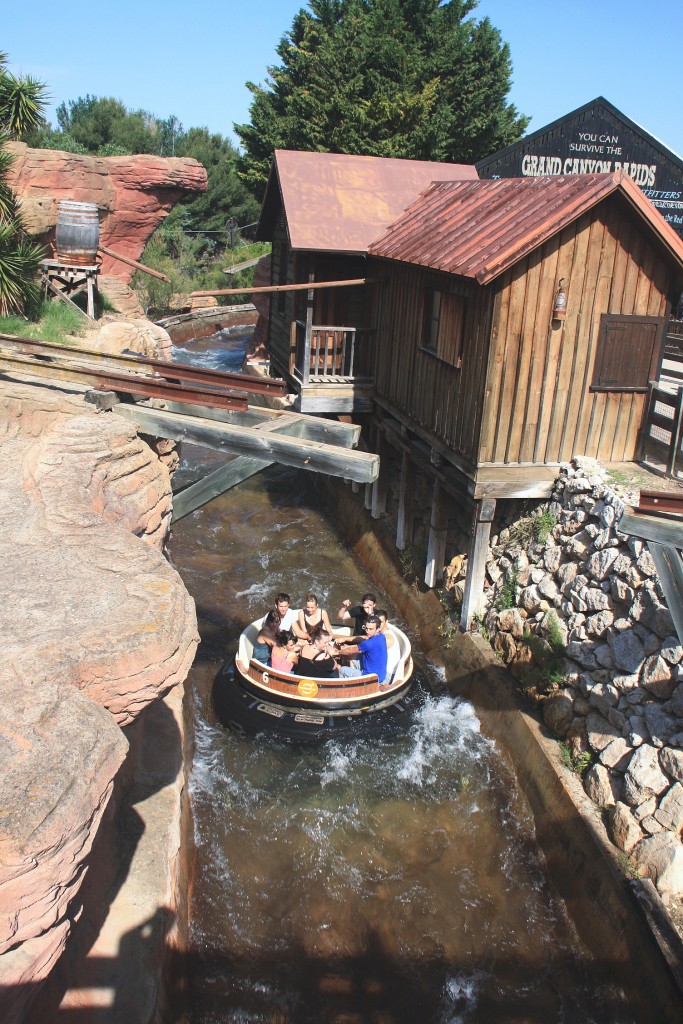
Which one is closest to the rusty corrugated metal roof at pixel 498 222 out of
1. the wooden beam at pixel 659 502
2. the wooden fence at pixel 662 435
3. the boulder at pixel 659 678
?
the wooden fence at pixel 662 435

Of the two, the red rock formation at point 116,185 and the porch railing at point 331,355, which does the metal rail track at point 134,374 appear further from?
the red rock formation at point 116,185

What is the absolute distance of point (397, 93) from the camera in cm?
2569

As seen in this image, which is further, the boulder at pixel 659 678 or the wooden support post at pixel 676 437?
the wooden support post at pixel 676 437

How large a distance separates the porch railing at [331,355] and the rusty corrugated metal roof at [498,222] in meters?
1.55

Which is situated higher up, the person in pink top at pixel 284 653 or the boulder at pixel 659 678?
the boulder at pixel 659 678

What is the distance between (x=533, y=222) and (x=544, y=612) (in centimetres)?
418

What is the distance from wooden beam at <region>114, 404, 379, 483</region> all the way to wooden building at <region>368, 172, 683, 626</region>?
240 cm

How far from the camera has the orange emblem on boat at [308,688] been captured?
879 centimetres

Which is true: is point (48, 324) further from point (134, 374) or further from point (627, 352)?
point (627, 352)

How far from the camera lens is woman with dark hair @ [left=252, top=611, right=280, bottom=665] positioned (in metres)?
9.57

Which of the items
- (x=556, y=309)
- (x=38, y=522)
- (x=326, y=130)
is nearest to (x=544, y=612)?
(x=556, y=309)

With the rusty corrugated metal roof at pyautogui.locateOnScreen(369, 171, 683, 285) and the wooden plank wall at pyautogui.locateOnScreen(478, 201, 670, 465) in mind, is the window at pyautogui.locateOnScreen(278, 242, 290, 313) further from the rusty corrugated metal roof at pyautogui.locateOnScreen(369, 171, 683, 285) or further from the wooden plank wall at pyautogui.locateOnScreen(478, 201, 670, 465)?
the wooden plank wall at pyautogui.locateOnScreen(478, 201, 670, 465)

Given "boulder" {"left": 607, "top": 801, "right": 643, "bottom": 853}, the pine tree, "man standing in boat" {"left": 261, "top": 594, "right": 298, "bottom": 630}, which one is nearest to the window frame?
"man standing in boat" {"left": 261, "top": 594, "right": 298, "bottom": 630}

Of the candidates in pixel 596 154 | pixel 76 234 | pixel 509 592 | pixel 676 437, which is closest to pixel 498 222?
pixel 676 437
